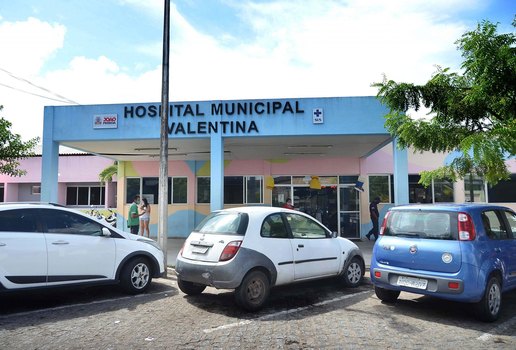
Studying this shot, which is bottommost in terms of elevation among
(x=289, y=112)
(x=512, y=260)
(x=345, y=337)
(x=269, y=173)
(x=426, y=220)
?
(x=345, y=337)

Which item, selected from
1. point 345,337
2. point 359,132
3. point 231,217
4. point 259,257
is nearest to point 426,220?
point 345,337

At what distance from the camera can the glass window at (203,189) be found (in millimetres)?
16203

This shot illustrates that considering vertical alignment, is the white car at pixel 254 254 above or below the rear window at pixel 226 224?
below

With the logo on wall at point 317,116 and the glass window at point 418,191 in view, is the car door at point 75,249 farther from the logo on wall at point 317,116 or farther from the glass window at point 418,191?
the glass window at point 418,191

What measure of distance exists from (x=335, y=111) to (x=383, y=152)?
582 centimetres

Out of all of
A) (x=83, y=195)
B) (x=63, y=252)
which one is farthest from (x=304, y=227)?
(x=83, y=195)

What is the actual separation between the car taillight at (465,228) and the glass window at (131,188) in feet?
45.3

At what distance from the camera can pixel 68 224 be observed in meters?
6.41

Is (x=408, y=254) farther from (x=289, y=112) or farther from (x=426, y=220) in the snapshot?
(x=289, y=112)

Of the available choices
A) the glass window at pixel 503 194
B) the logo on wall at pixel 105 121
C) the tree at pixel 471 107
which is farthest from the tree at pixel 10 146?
the glass window at pixel 503 194

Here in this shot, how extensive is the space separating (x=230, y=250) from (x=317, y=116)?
18.6 ft

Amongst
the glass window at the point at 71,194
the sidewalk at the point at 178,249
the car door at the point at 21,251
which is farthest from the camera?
the glass window at the point at 71,194

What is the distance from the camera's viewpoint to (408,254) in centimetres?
568

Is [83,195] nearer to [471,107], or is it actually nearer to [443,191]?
[443,191]
